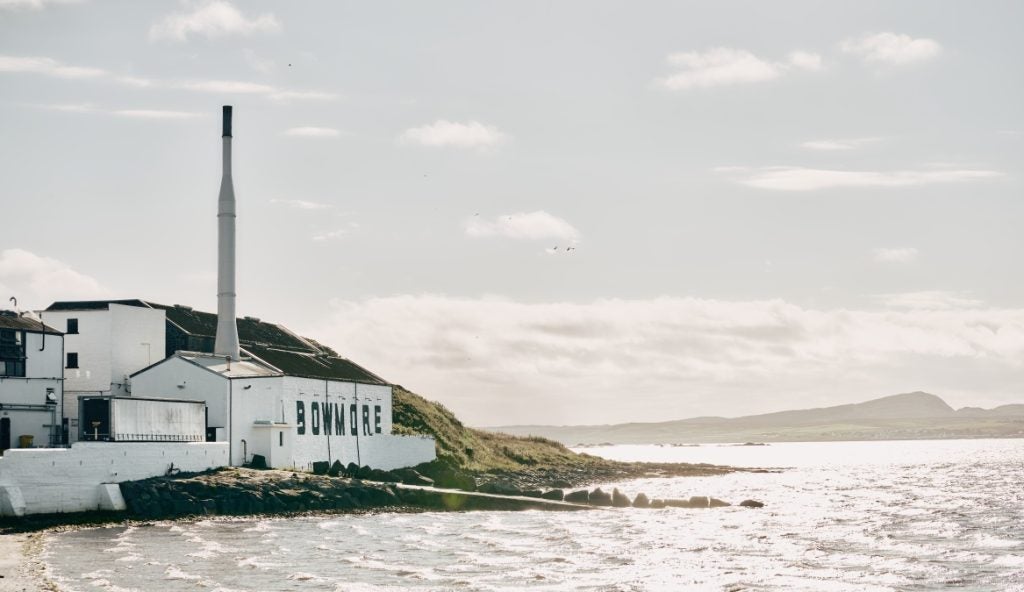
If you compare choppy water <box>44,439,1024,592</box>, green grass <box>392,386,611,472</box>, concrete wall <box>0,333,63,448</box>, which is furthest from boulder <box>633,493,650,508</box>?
concrete wall <box>0,333,63,448</box>

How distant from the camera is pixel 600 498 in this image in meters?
62.3

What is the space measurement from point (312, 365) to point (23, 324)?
19414 millimetres

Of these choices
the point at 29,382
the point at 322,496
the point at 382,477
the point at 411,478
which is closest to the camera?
the point at 322,496

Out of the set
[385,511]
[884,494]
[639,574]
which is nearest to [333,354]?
[385,511]

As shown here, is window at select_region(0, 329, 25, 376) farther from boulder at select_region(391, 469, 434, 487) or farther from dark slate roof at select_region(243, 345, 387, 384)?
boulder at select_region(391, 469, 434, 487)

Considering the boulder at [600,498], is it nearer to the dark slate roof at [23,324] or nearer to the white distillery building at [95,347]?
the white distillery building at [95,347]

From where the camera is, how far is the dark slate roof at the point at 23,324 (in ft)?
185

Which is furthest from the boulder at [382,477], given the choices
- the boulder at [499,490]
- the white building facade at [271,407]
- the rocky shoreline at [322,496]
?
the boulder at [499,490]

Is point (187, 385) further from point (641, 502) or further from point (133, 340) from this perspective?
point (641, 502)

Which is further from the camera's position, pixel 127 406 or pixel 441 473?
pixel 441 473

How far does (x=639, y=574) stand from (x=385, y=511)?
71.0ft

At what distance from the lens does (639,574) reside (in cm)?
3631

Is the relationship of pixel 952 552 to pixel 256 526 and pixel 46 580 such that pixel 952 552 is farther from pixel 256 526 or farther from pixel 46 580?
pixel 46 580

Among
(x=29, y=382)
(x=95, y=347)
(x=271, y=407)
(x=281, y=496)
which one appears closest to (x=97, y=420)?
(x=29, y=382)
